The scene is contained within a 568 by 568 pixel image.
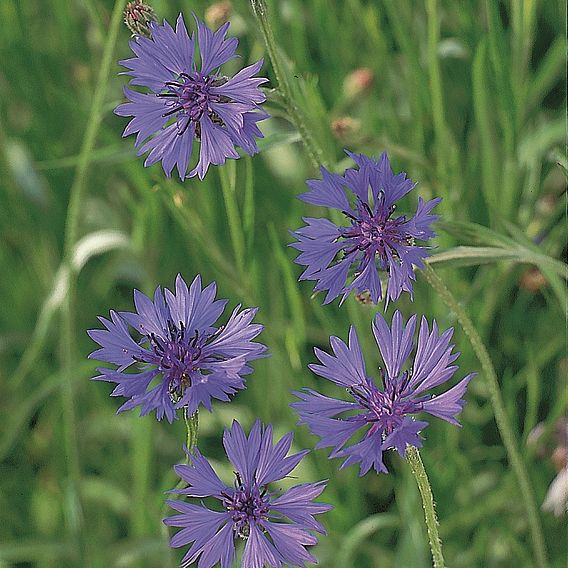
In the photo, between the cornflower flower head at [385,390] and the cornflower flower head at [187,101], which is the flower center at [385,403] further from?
the cornflower flower head at [187,101]

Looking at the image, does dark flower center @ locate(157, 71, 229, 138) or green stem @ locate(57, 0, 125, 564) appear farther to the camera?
green stem @ locate(57, 0, 125, 564)

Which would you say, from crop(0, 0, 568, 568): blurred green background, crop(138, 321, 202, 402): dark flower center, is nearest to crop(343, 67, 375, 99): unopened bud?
crop(0, 0, 568, 568): blurred green background

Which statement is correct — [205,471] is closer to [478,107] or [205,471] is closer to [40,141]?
[478,107]

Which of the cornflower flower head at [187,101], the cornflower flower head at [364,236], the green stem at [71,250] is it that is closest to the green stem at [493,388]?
the cornflower flower head at [364,236]

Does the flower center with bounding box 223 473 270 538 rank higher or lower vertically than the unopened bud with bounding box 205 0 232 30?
lower

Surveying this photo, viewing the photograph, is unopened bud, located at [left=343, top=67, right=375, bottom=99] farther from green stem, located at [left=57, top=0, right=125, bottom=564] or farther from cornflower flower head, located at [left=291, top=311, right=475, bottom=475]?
cornflower flower head, located at [left=291, top=311, right=475, bottom=475]

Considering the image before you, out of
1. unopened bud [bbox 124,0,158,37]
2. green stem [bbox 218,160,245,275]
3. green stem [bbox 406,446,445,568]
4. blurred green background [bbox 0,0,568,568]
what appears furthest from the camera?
blurred green background [bbox 0,0,568,568]

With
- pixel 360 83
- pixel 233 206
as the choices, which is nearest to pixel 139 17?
pixel 233 206
